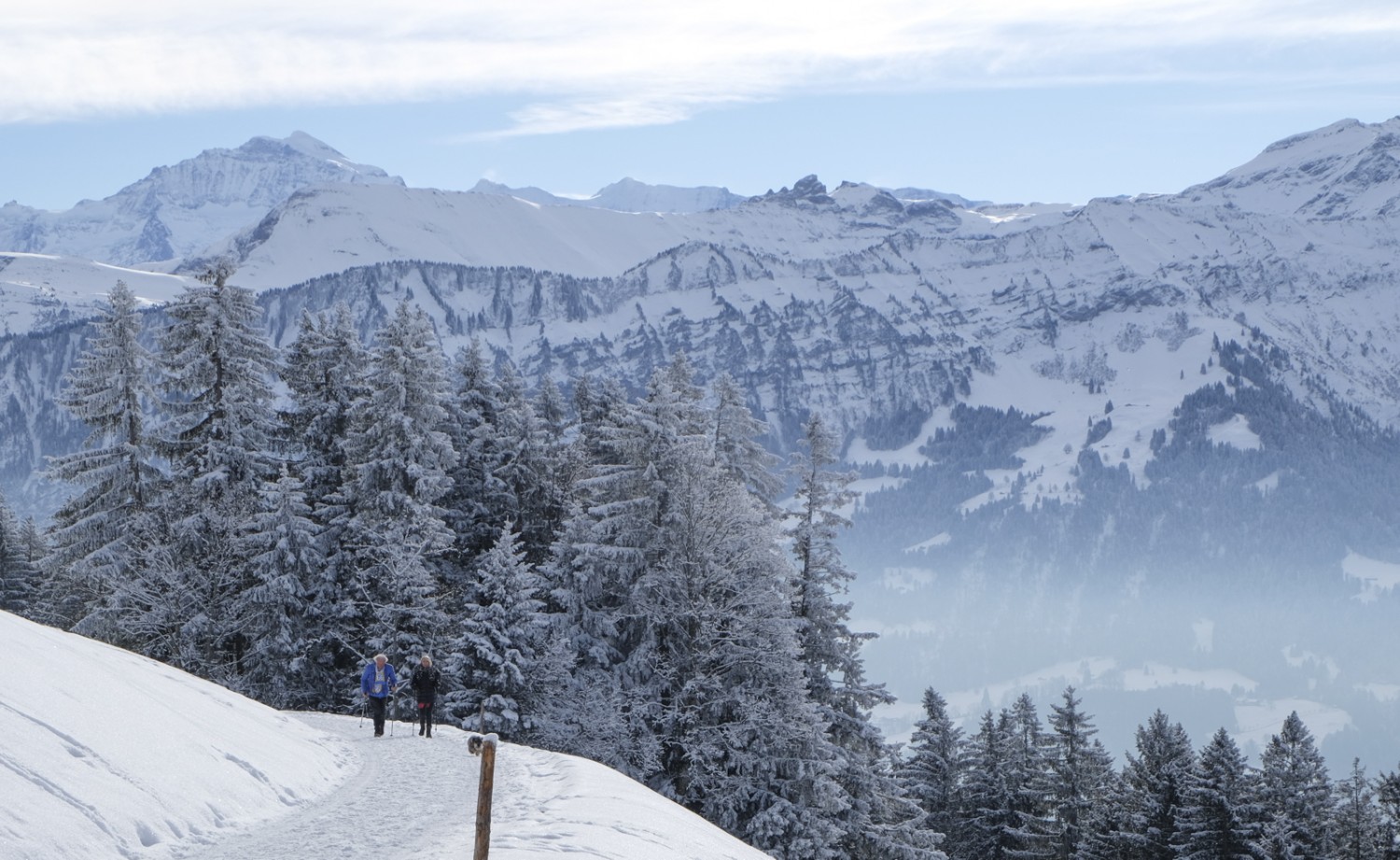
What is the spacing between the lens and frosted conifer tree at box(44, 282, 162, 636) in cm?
3206

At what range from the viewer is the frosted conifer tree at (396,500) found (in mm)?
32188

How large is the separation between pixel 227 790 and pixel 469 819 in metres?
A: 3.17

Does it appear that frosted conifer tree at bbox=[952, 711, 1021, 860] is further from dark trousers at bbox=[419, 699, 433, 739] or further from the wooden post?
the wooden post

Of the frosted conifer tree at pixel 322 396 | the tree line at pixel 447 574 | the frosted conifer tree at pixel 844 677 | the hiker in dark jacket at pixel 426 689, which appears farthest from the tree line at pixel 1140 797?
the hiker in dark jacket at pixel 426 689

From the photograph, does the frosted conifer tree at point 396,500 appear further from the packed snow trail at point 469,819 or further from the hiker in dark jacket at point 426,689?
the packed snow trail at point 469,819

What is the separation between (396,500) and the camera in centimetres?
3338

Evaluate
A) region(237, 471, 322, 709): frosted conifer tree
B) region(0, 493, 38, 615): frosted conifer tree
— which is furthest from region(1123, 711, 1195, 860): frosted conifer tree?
region(0, 493, 38, 615): frosted conifer tree

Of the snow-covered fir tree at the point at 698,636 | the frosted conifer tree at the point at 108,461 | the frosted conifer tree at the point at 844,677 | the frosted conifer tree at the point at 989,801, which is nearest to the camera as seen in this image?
the snow-covered fir tree at the point at 698,636

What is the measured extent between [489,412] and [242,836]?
1172 inches

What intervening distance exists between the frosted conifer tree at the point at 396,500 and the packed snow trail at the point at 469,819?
39.2 feet

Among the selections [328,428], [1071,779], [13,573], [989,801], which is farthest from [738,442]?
[13,573]

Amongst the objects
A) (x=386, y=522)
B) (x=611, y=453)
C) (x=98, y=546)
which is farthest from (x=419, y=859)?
(x=611, y=453)

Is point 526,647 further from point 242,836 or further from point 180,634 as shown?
point 242,836

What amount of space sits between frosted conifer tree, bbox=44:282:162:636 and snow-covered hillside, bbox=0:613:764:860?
1467 centimetres
